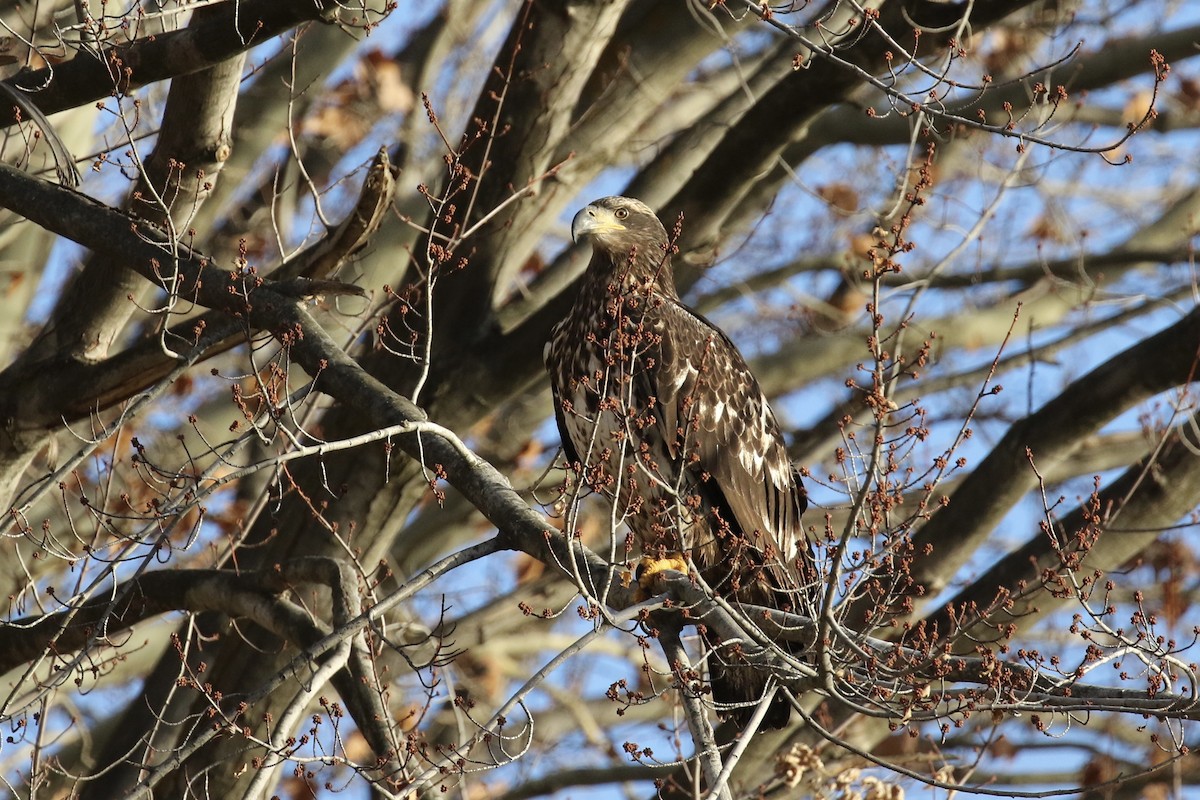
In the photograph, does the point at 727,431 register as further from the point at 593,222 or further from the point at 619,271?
the point at 593,222

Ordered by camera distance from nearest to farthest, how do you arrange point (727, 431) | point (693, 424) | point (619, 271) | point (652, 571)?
point (652, 571) → point (693, 424) → point (727, 431) → point (619, 271)

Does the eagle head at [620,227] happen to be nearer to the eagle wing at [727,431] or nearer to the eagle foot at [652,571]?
the eagle wing at [727,431]

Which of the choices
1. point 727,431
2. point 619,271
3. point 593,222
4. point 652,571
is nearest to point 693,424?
point 652,571

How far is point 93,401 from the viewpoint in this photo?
5043mm

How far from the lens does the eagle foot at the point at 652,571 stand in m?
3.97

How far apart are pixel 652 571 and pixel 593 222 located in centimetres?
197

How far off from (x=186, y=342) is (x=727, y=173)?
213cm

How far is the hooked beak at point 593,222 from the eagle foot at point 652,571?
1628mm

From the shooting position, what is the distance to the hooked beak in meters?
5.68

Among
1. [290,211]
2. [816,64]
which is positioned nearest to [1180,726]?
[816,64]

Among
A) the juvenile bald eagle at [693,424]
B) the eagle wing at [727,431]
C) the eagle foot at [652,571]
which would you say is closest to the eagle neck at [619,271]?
the juvenile bald eagle at [693,424]

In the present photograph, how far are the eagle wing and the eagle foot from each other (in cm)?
53

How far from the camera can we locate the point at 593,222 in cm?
574

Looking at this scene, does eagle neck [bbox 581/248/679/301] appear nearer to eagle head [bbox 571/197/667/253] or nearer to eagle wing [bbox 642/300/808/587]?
eagle head [bbox 571/197/667/253]
